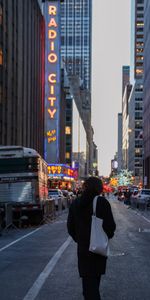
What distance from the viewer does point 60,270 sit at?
36.4 ft

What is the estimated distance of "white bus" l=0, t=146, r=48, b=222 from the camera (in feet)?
83.3

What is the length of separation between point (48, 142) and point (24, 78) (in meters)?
27.6


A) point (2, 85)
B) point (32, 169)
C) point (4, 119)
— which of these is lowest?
point (32, 169)

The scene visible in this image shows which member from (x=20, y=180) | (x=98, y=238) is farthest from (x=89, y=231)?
(x=20, y=180)

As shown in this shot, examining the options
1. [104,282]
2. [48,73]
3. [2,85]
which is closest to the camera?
[104,282]

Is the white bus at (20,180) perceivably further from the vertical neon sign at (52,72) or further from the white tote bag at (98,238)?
the vertical neon sign at (52,72)

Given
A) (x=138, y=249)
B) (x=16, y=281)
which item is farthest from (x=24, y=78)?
(x=16, y=281)

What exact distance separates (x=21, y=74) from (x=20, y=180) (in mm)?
40815

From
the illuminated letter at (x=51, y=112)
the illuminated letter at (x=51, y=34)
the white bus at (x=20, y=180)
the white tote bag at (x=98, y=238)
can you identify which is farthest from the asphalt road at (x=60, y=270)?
the illuminated letter at (x=51, y=112)

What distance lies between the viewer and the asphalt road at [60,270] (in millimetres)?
8586

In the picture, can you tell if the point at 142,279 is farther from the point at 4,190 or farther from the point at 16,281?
the point at 4,190

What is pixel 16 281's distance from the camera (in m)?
9.82

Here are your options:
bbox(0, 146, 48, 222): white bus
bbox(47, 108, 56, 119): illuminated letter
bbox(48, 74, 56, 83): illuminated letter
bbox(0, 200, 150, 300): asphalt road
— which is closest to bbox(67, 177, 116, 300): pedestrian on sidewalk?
bbox(0, 200, 150, 300): asphalt road

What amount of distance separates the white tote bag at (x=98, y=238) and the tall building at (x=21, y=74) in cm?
4712
